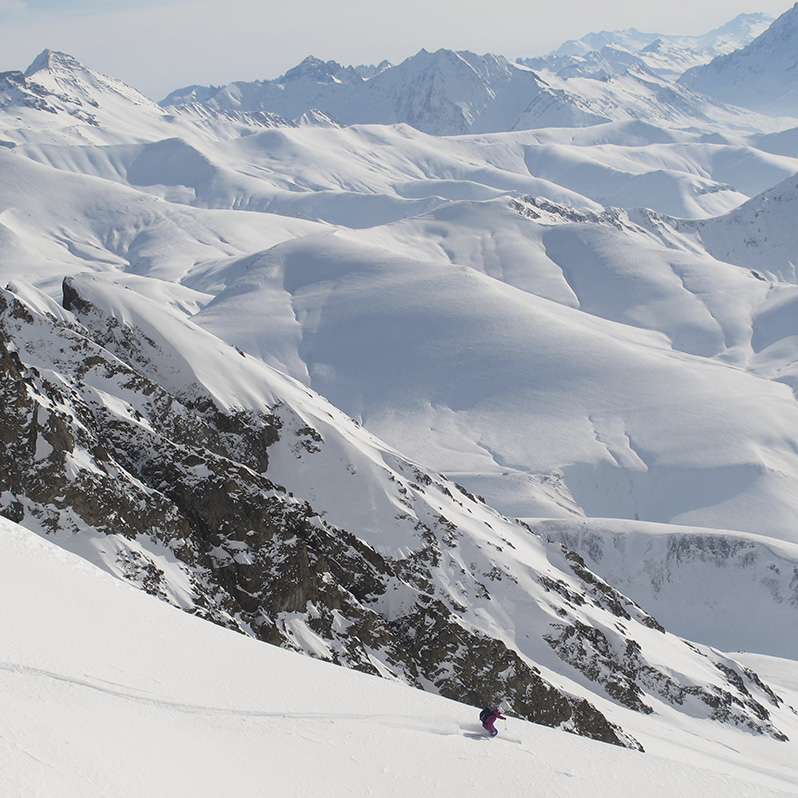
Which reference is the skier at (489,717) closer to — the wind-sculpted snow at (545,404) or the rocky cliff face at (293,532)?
the rocky cliff face at (293,532)

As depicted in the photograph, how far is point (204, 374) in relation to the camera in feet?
193

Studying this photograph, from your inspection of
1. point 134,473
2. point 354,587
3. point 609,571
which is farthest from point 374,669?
point 609,571

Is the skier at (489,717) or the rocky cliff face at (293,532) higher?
the skier at (489,717)

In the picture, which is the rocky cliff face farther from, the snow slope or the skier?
the skier

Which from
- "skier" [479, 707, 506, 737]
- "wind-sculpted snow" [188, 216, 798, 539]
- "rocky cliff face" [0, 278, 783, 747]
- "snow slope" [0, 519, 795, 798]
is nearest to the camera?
"snow slope" [0, 519, 795, 798]

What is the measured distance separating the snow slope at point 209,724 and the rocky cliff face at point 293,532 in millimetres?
12494

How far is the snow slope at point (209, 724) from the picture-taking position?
14.9m

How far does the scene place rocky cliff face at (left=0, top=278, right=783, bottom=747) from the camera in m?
36.4

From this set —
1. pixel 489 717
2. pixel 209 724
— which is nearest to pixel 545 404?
pixel 489 717

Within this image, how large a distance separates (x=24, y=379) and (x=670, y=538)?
84.0 m

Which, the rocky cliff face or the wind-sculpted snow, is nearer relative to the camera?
the rocky cliff face

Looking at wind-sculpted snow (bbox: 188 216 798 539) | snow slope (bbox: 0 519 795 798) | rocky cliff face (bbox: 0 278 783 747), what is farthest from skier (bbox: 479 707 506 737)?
wind-sculpted snow (bbox: 188 216 798 539)

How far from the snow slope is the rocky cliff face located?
41.0 ft

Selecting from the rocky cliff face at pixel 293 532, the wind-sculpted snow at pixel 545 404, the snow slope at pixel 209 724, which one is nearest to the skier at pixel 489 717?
the snow slope at pixel 209 724
